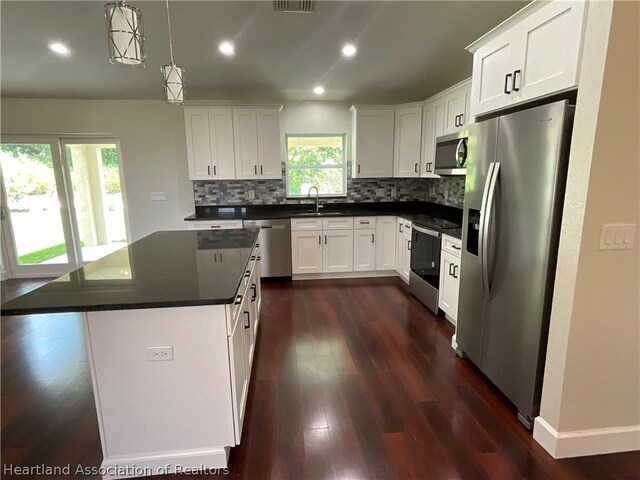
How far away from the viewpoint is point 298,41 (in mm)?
2775

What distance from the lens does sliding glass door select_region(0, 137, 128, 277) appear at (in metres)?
4.55

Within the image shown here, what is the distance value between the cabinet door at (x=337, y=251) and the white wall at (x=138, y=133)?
210 cm

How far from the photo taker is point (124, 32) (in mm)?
1405

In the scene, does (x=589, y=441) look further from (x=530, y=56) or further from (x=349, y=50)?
(x=349, y=50)

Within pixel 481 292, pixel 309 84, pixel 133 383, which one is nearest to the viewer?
pixel 133 383

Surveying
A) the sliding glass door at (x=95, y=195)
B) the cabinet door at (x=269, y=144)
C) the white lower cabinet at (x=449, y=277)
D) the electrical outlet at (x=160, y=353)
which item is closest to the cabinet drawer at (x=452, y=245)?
the white lower cabinet at (x=449, y=277)

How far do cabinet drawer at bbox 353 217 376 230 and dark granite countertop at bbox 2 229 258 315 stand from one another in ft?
7.38

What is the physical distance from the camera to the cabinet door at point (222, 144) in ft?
14.0

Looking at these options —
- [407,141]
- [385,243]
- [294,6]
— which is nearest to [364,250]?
[385,243]

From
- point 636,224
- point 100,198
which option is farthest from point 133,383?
point 100,198

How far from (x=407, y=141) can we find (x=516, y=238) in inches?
114

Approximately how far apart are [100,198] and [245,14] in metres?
3.77

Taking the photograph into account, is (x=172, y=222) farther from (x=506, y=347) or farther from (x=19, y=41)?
(x=506, y=347)

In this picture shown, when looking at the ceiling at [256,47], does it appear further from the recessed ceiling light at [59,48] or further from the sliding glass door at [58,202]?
the sliding glass door at [58,202]
